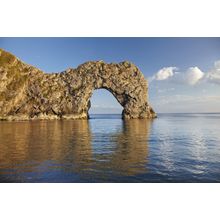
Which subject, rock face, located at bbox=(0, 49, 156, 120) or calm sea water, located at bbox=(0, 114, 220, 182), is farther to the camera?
rock face, located at bbox=(0, 49, 156, 120)

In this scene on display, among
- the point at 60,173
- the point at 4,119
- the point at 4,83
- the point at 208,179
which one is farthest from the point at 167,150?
the point at 4,83

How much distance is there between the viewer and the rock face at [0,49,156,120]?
93.3 metres

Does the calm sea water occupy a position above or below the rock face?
below

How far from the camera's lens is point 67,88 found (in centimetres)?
10244

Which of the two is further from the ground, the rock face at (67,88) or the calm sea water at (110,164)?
the rock face at (67,88)

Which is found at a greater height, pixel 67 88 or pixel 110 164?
pixel 67 88

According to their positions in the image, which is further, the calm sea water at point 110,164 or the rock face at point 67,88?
the rock face at point 67,88

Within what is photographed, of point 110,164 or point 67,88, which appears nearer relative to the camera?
point 110,164

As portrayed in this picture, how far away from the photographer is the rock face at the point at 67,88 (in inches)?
3674
